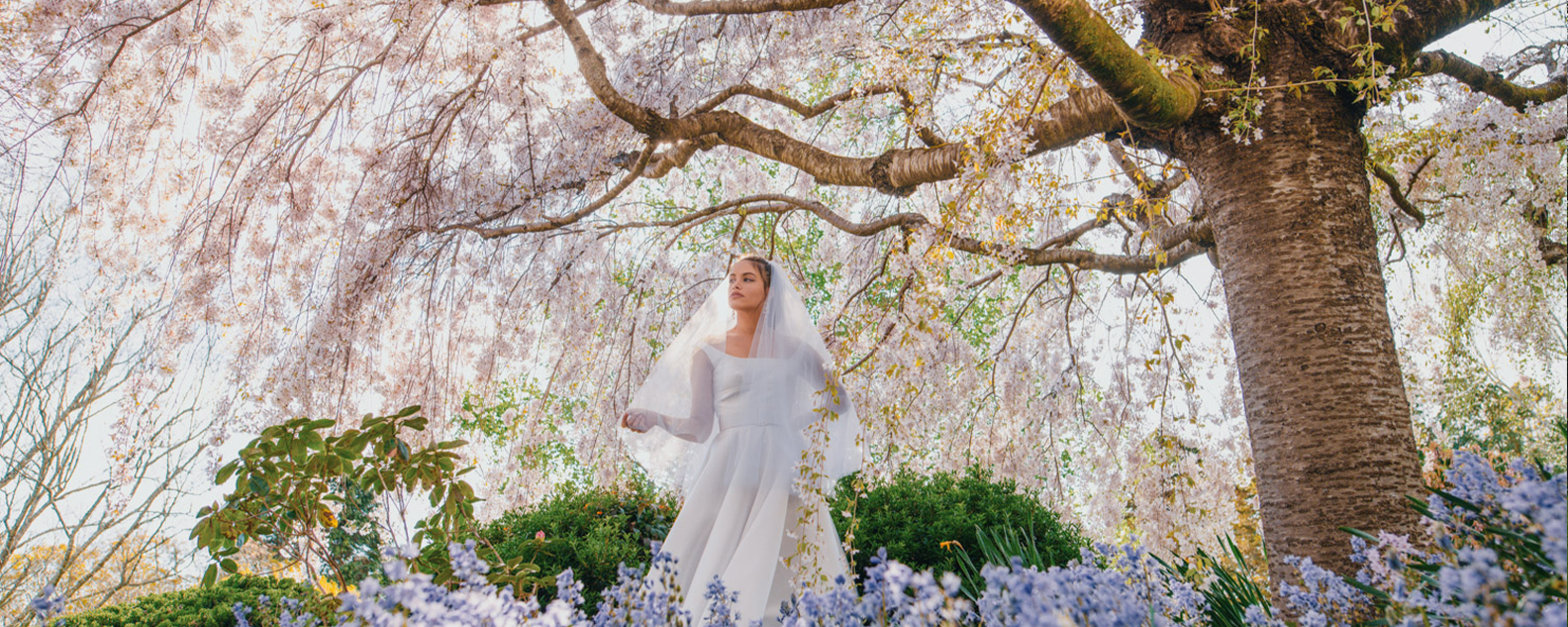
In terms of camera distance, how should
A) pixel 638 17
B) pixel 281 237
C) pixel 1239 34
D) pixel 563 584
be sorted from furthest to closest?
pixel 638 17, pixel 281 237, pixel 1239 34, pixel 563 584

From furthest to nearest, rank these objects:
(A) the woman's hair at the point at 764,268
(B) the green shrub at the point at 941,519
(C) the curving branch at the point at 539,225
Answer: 1. (B) the green shrub at the point at 941,519
2. (C) the curving branch at the point at 539,225
3. (A) the woman's hair at the point at 764,268

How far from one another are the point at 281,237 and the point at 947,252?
11.9 feet

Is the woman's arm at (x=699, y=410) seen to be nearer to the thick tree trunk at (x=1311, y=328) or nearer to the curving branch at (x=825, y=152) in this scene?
the curving branch at (x=825, y=152)

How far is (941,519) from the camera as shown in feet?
14.7

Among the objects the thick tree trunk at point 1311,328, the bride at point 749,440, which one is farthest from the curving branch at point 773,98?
the thick tree trunk at point 1311,328

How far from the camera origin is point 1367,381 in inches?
101

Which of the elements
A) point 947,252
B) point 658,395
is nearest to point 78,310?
point 658,395

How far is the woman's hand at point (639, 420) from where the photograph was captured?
10.7 feet

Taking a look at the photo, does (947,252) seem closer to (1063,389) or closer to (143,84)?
(1063,389)

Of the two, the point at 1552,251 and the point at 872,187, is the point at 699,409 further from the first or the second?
the point at 1552,251

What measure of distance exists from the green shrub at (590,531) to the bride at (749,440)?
1120 millimetres

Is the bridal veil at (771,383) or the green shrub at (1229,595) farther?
the bridal veil at (771,383)

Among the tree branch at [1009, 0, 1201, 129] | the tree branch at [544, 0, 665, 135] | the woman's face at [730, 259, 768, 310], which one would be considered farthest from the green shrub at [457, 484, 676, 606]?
the tree branch at [1009, 0, 1201, 129]

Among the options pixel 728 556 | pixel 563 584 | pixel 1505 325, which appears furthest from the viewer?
pixel 1505 325
